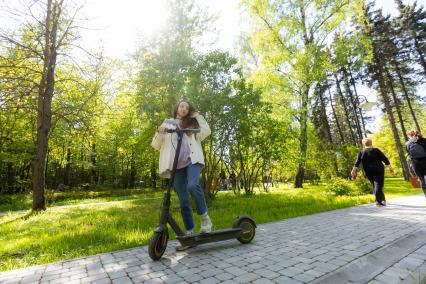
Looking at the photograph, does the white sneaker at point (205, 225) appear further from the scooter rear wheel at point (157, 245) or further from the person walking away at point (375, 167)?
the person walking away at point (375, 167)

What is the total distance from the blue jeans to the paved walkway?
49 cm

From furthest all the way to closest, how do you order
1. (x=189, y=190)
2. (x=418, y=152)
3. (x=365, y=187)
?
1. (x=365, y=187)
2. (x=418, y=152)
3. (x=189, y=190)

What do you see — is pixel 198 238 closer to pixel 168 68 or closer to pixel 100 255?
pixel 100 255

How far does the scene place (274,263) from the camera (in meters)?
3.23

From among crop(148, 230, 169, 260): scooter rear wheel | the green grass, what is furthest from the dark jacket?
the green grass

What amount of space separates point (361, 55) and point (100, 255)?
70.7 feet

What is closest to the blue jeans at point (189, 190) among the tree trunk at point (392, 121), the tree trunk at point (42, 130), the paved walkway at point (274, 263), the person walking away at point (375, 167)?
the paved walkway at point (274, 263)

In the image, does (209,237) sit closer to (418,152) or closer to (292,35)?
(418,152)

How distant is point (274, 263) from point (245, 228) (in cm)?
107

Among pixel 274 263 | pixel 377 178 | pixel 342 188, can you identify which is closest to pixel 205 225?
pixel 274 263

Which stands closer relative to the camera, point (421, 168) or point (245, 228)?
point (245, 228)

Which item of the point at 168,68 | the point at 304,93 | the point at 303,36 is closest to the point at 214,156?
the point at 168,68

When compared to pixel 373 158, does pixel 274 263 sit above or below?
below

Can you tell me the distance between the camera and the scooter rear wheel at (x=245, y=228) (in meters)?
4.18
